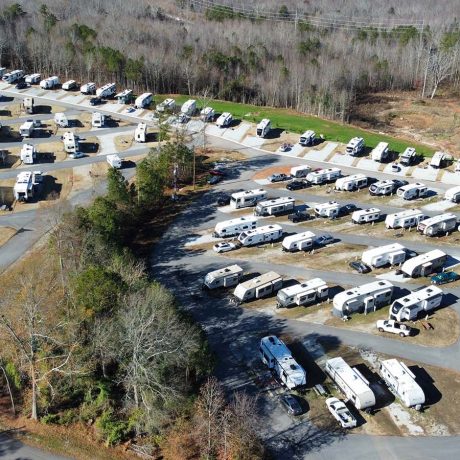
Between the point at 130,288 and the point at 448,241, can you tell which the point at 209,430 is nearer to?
the point at 130,288

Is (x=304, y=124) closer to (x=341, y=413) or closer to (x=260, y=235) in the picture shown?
(x=260, y=235)

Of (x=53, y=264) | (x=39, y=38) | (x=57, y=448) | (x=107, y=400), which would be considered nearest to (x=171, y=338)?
(x=107, y=400)

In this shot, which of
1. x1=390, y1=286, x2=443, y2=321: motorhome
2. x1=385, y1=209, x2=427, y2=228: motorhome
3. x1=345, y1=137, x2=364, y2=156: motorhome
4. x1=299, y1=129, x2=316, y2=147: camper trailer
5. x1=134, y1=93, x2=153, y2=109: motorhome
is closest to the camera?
x1=390, y1=286, x2=443, y2=321: motorhome

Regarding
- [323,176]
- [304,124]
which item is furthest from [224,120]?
[323,176]

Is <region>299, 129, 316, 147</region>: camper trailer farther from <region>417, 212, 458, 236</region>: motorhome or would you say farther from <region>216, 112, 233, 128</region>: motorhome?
<region>417, 212, 458, 236</region>: motorhome

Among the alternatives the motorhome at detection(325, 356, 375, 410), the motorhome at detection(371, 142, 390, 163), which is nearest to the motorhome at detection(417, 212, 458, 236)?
the motorhome at detection(371, 142, 390, 163)
